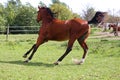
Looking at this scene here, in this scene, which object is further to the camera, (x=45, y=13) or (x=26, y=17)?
(x=26, y=17)

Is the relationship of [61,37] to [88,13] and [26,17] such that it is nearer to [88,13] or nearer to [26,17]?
[26,17]

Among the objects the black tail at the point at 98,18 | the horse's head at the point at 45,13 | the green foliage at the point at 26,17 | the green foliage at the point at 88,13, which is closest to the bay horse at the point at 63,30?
the horse's head at the point at 45,13

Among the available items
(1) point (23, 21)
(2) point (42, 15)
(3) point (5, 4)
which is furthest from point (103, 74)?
(3) point (5, 4)

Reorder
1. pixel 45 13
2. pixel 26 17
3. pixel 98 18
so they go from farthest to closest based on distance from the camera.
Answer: pixel 26 17, pixel 98 18, pixel 45 13

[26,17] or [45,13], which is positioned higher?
[45,13]

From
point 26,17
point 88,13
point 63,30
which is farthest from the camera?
point 88,13

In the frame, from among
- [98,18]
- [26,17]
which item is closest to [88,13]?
[26,17]

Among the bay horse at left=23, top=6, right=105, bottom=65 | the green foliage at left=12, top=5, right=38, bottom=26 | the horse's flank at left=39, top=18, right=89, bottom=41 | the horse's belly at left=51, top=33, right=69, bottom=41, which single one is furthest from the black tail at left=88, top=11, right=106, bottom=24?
the green foliage at left=12, top=5, right=38, bottom=26

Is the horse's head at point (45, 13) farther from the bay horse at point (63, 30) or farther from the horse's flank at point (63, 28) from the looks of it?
the horse's flank at point (63, 28)

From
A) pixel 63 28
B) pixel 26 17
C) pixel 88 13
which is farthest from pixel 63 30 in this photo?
pixel 88 13

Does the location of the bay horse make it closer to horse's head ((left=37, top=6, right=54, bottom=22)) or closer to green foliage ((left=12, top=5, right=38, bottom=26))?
horse's head ((left=37, top=6, right=54, bottom=22))

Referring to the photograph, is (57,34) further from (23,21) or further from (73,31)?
(23,21)

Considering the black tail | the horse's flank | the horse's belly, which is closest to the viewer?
the horse's flank

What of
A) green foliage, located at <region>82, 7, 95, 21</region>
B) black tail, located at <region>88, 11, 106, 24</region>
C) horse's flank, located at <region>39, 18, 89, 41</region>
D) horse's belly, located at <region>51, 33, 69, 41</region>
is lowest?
green foliage, located at <region>82, 7, 95, 21</region>
